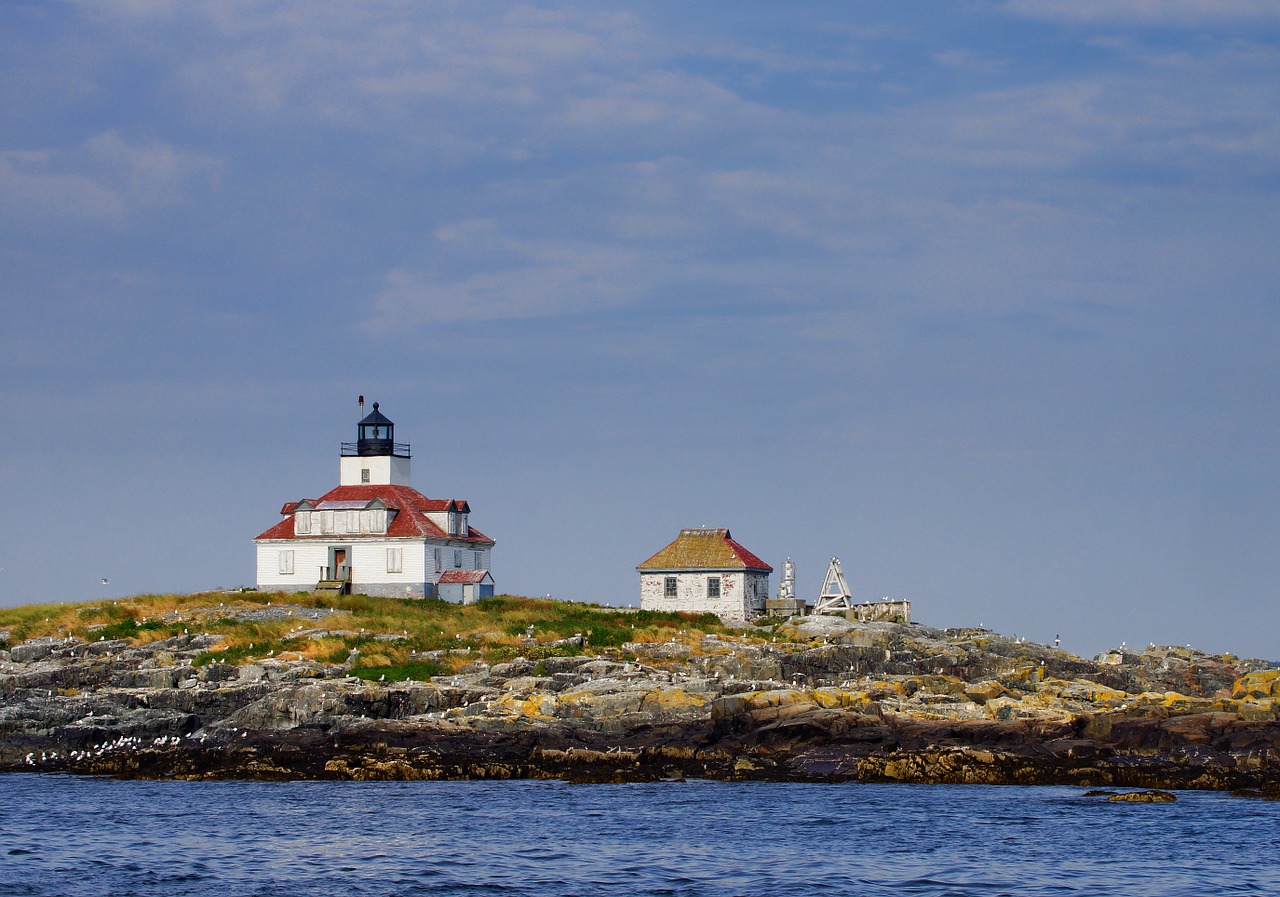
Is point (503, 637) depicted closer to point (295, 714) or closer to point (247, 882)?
point (295, 714)

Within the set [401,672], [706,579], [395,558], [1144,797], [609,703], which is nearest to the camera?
[1144,797]

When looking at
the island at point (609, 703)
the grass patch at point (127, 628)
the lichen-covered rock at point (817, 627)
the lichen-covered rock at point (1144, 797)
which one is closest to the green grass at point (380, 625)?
the grass patch at point (127, 628)

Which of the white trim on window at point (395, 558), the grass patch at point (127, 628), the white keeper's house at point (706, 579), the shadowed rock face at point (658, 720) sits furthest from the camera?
the white trim on window at point (395, 558)

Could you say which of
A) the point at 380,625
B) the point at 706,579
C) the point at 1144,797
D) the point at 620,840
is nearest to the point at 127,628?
the point at 380,625

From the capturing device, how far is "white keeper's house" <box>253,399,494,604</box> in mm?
68375

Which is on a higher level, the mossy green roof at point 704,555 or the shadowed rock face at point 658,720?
the mossy green roof at point 704,555

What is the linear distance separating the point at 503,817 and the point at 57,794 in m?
12.6

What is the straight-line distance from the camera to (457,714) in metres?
46.3

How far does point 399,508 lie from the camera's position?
6969 centimetres

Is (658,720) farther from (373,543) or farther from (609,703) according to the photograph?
(373,543)

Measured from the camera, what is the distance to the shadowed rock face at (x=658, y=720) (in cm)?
4103

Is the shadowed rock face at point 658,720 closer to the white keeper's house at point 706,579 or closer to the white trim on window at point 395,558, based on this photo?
the white keeper's house at point 706,579

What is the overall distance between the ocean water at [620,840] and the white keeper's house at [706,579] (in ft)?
84.0

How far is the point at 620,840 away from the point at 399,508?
39058 millimetres
